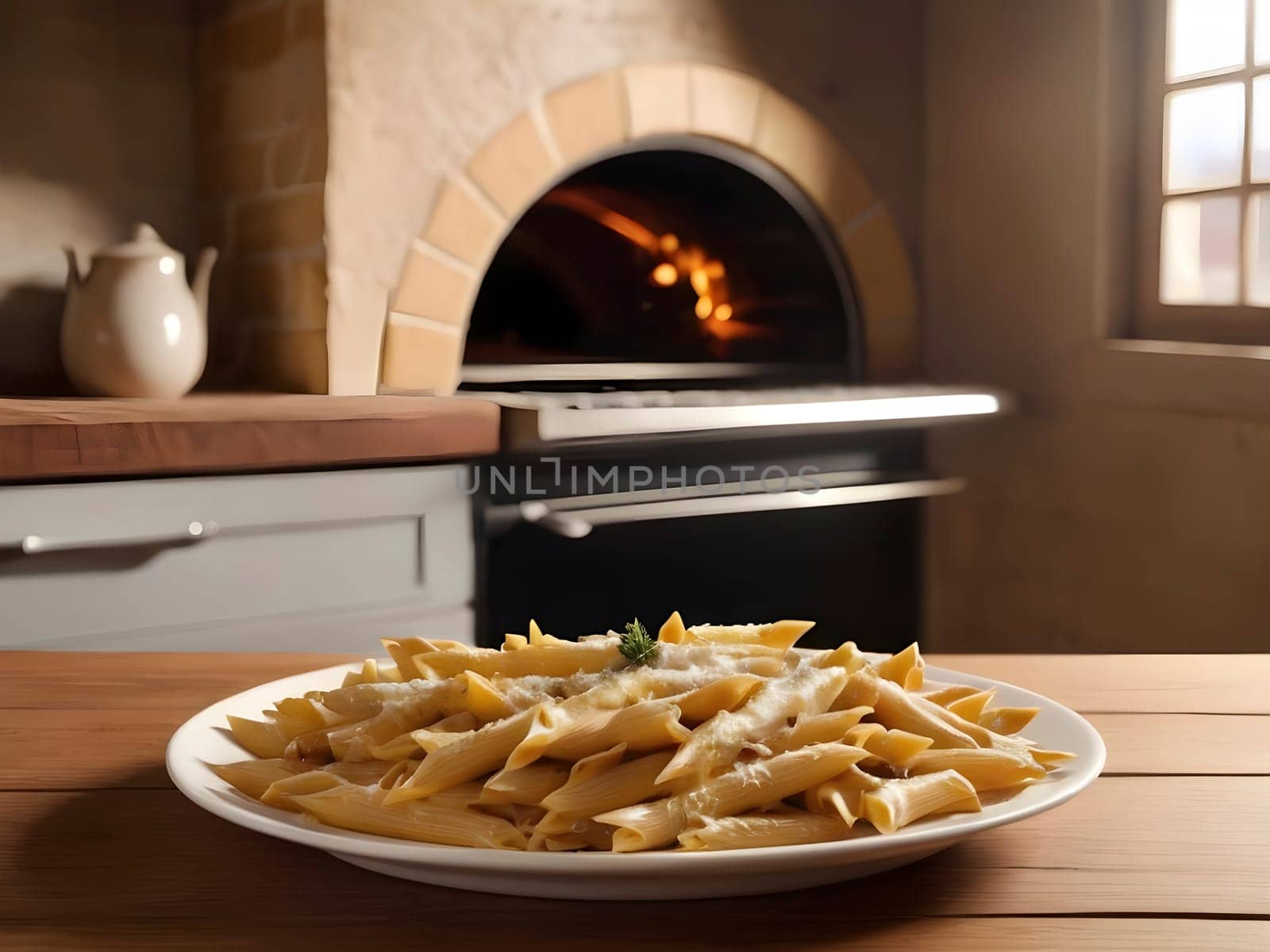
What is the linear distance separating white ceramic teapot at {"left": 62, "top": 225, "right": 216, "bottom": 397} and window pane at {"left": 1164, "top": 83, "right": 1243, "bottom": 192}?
171cm

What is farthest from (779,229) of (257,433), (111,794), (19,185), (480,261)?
(111,794)

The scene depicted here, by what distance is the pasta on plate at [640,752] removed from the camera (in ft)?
1.69

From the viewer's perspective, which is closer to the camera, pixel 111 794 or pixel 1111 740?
pixel 111 794

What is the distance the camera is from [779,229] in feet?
8.35

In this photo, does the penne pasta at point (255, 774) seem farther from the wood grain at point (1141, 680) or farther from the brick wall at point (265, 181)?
the brick wall at point (265, 181)

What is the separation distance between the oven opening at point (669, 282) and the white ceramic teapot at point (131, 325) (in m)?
0.49

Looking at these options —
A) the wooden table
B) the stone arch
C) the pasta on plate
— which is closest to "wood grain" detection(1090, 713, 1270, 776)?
the wooden table

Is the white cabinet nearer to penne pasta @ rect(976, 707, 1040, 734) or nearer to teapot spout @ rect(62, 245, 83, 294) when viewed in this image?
teapot spout @ rect(62, 245, 83, 294)

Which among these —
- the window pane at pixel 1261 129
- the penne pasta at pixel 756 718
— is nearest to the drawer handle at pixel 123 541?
the penne pasta at pixel 756 718

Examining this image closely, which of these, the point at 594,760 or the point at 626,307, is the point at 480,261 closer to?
the point at 626,307

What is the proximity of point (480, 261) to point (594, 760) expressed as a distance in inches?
66.6

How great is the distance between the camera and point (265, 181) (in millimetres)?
2145

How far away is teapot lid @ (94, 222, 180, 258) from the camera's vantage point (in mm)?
1904

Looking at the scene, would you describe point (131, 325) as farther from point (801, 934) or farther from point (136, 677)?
→ point (801, 934)
